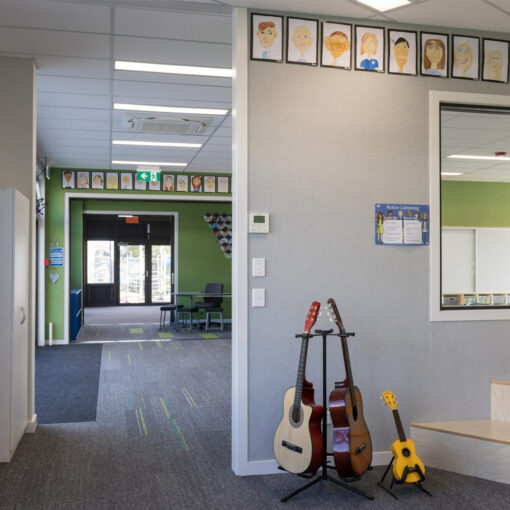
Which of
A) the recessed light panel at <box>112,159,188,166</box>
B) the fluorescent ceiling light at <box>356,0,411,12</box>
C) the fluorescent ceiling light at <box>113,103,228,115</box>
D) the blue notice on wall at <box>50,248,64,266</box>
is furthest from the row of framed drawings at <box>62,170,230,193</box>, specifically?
the fluorescent ceiling light at <box>356,0,411,12</box>

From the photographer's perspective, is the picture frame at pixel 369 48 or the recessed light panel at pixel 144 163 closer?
the picture frame at pixel 369 48

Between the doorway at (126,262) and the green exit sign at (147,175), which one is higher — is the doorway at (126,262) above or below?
below

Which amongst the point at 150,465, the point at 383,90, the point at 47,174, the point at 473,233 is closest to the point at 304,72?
the point at 383,90

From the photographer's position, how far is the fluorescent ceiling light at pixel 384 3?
3.43 meters

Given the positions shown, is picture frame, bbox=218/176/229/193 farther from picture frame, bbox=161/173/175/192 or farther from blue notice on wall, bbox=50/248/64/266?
blue notice on wall, bbox=50/248/64/266

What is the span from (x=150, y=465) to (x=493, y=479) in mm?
2094

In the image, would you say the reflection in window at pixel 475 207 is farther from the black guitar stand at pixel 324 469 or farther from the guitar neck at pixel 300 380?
the guitar neck at pixel 300 380

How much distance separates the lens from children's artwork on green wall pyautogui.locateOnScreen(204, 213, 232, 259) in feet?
39.8

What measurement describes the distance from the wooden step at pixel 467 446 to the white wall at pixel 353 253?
12 cm

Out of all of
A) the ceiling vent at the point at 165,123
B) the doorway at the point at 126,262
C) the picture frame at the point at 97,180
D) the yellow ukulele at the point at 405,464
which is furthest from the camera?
the doorway at the point at 126,262

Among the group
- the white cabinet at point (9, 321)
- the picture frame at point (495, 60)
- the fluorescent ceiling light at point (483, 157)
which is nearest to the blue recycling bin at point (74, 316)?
the white cabinet at point (9, 321)

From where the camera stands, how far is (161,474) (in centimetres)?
354

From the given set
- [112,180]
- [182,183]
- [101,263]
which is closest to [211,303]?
[182,183]

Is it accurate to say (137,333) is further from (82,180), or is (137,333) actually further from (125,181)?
(82,180)
